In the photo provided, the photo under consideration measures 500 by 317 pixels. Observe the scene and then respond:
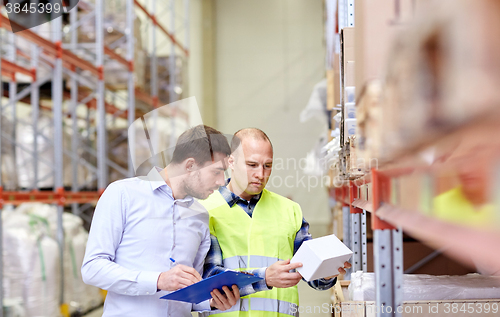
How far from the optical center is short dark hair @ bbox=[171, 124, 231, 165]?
1623 millimetres

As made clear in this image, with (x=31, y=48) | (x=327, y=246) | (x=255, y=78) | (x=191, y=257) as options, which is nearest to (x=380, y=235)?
(x=327, y=246)

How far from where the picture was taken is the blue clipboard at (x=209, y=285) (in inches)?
53.9

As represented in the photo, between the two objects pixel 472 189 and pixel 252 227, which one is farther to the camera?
pixel 252 227

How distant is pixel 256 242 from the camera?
1696 millimetres

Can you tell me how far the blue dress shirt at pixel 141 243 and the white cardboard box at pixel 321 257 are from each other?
1.36 ft

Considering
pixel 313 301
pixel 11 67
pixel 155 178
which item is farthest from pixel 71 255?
pixel 155 178

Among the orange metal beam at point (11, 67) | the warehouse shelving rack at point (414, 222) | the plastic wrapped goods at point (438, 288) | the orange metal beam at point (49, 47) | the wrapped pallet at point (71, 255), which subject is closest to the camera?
the warehouse shelving rack at point (414, 222)

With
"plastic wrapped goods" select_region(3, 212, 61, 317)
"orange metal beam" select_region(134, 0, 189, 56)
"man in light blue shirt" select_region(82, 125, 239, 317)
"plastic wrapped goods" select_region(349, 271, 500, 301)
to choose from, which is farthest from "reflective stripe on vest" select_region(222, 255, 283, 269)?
"orange metal beam" select_region(134, 0, 189, 56)

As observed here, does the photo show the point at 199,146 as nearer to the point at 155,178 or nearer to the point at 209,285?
the point at 155,178

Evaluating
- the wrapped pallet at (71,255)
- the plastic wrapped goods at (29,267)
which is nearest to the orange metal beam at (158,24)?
the wrapped pallet at (71,255)

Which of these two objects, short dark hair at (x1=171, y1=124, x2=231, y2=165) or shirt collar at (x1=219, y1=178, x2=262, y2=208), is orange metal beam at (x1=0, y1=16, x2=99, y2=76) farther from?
shirt collar at (x1=219, y1=178, x2=262, y2=208)

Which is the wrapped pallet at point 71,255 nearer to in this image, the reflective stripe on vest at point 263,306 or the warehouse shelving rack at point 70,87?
the warehouse shelving rack at point 70,87

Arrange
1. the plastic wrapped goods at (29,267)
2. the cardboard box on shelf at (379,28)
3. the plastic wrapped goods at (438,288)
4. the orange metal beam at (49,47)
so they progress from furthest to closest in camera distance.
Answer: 1. the plastic wrapped goods at (29,267)
2. the orange metal beam at (49,47)
3. the plastic wrapped goods at (438,288)
4. the cardboard box on shelf at (379,28)

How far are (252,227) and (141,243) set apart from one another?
1.31ft
